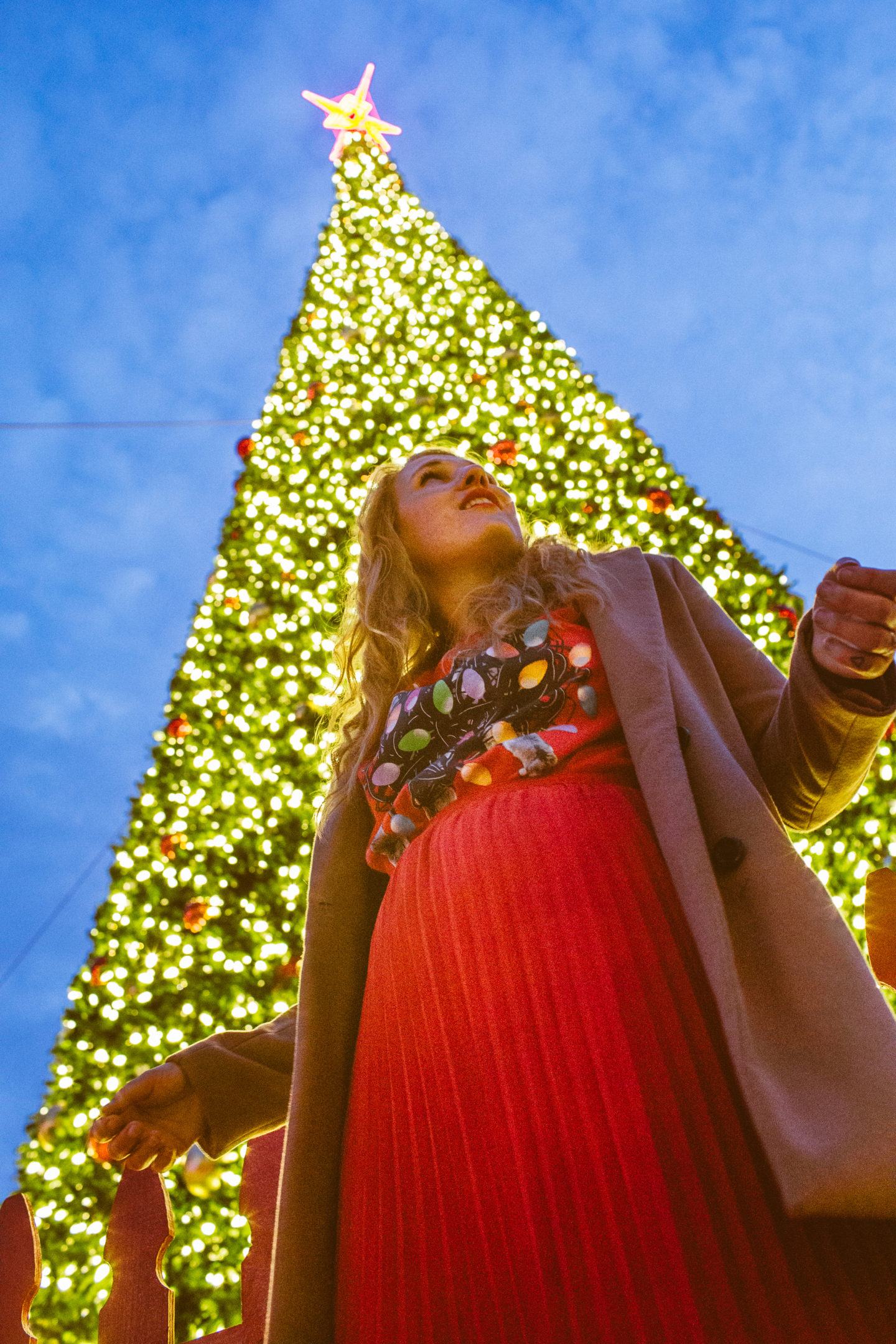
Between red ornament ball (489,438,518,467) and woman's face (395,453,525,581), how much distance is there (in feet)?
11.9

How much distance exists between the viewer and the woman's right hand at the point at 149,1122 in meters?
1.30

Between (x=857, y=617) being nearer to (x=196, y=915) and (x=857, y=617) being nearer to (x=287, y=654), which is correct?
(x=196, y=915)

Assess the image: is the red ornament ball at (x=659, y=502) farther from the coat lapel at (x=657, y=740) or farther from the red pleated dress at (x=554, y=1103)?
the red pleated dress at (x=554, y=1103)

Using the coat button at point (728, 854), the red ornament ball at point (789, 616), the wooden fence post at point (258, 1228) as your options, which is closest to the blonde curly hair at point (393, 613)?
the coat button at point (728, 854)

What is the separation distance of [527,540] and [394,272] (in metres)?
6.61

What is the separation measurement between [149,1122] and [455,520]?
1.24 meters

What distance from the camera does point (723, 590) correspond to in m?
4.90

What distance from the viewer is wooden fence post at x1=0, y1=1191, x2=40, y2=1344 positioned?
62.4 inches

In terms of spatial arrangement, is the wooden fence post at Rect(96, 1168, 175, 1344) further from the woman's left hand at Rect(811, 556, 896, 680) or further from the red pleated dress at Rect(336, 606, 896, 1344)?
the woman's left hand at Rect(811, 556, 896, 680)

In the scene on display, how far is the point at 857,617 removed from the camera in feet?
3.05

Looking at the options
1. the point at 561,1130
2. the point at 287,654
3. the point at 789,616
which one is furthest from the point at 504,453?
the point at 561,1130

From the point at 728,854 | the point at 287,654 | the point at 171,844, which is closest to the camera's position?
the point at 728,854

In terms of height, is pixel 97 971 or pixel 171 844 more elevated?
pixel 171 844

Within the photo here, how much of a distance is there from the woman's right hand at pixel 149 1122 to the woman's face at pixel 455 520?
1097mm
